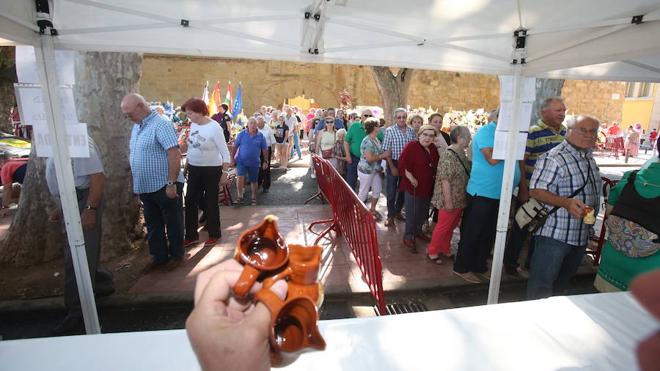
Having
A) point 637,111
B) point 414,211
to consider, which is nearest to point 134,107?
point 414,211

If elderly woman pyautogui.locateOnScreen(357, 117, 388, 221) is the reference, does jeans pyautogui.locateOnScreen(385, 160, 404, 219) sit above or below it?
below

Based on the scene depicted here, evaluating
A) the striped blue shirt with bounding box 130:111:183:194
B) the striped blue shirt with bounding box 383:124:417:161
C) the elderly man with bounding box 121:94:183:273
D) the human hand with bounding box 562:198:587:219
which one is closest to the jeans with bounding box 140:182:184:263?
the elderly man with bounding box 121:94:183:273

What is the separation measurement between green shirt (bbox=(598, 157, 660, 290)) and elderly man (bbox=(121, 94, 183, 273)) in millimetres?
3876

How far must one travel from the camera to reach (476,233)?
3.71 metres

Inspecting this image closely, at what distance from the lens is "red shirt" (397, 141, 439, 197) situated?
4.23 meters

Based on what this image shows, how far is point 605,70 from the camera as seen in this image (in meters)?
3.18

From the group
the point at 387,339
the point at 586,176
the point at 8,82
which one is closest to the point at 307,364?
the point at 387,339

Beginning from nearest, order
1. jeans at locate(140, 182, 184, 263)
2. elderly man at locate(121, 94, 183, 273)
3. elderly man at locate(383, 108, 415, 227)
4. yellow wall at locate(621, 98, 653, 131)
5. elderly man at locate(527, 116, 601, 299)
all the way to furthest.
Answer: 1. elderly man at locate(527, 116, 601, 299)
2. elderly man at locate(121, 94, 183, 273)
3. jeans at locate(140, 182, 184, 263)
4. elderly man at locate(383, 108, 415, 227)
5. yellow wall at locate(621, 98, 653, 131)

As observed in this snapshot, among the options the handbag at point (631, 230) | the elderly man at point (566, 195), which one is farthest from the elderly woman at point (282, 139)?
the handbag at point (631, 230)

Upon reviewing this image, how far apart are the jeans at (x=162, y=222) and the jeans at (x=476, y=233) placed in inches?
127

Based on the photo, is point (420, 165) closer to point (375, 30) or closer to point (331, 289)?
point (331, 289)

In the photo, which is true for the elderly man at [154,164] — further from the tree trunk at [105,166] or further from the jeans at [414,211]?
the jeans at [414,211]

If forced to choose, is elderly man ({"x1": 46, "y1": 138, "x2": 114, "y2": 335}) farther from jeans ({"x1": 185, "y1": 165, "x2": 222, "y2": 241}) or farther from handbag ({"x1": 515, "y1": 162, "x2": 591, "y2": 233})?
handbag ({"x1": 515, "y1": 162, "x2": 591, "y2": 233})

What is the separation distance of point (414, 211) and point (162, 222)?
310cm
